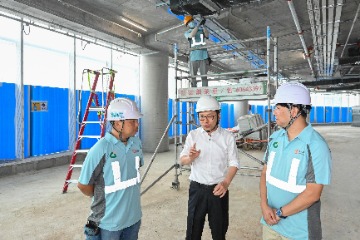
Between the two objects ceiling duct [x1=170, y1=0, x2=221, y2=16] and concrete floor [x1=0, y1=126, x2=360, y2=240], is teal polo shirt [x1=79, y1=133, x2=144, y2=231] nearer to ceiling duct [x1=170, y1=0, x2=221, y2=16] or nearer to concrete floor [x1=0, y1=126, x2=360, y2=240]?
concrete floor [x1=0, y1=126, x2=360, y2=240]

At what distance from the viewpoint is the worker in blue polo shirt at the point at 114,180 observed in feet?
6.49

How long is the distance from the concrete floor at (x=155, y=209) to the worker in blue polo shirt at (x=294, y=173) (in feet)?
6.21

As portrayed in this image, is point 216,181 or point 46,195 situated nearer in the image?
point 216,181

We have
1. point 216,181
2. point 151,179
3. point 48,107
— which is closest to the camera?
point 216,181

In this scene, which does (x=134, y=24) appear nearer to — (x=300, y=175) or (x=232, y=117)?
(x=300, y=175)

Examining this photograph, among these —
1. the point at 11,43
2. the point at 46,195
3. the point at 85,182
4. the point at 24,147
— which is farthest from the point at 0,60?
the point at 85,182

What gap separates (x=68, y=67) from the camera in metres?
9.11

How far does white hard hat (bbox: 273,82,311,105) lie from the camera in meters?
1.94

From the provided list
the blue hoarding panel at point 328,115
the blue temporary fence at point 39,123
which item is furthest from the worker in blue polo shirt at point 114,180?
the blue hoarding panel at point 328,115

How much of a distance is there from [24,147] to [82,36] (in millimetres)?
4223

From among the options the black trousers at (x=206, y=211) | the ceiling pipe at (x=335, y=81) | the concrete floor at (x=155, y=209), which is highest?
the ceiling pipe at (x=335, y=81)

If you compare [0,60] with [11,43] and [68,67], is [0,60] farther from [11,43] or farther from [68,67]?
[68,67]

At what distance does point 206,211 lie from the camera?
2.71 metres

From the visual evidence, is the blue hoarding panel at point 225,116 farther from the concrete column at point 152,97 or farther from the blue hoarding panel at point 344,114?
the blue hoarding panel at point 344,114
